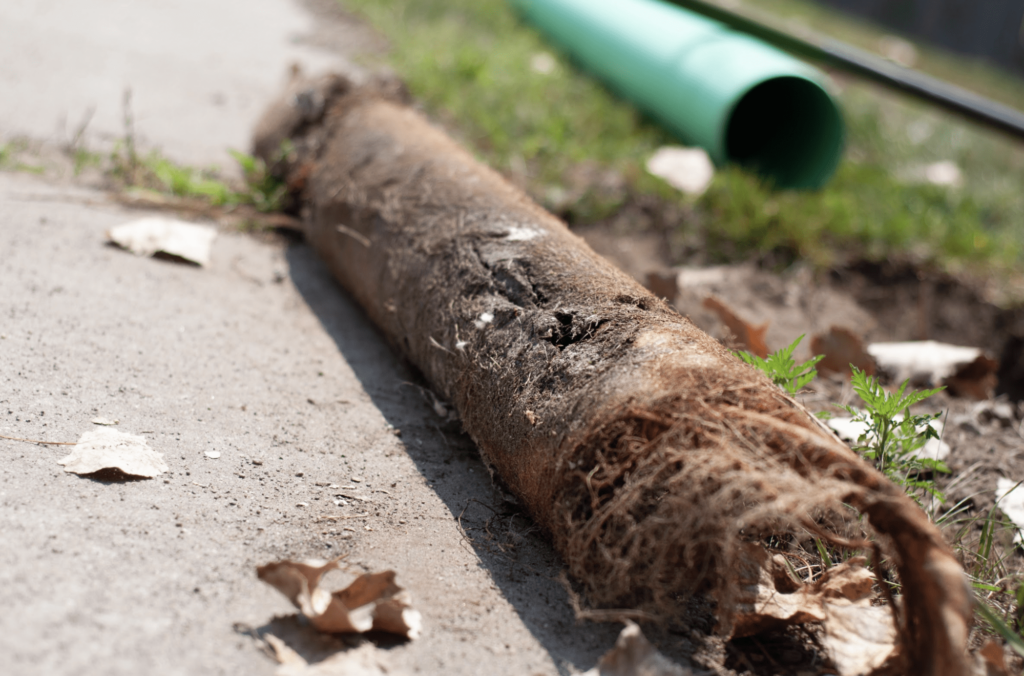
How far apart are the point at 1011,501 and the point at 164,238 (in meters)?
2.63

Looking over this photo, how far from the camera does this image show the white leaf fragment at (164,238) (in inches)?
98.4

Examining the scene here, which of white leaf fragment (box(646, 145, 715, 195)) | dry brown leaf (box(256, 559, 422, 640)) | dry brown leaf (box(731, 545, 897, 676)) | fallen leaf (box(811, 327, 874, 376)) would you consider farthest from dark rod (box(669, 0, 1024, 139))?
dry brown leaf (box(256, 559, 422, 640))

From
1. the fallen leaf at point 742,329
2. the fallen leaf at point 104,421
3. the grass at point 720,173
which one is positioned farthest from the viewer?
the grass at point 720,173

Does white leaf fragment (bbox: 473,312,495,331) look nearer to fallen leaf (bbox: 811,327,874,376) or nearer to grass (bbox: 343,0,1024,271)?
fallen leaf (bbox: 811,327,874,376)

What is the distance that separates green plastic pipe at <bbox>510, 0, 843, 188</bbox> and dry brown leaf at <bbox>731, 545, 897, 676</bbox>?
277 cm

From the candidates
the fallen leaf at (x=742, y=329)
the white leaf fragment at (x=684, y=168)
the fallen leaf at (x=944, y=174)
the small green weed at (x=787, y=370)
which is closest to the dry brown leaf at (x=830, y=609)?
the small green weed at (x=787, y=370)

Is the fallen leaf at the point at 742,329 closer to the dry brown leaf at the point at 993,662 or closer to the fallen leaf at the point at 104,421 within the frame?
the dry brown leaf at the point at 993,662

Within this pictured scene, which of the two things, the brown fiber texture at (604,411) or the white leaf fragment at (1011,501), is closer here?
the brown fiber texture at (604,411)

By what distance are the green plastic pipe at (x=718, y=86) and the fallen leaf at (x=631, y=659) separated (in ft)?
10.2

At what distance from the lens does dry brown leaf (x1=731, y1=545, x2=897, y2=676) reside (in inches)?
54.6

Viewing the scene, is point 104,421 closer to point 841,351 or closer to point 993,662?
point 993,662

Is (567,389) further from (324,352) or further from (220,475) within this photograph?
(324,352)

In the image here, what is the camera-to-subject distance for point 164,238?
256cm

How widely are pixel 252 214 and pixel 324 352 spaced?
970mm
